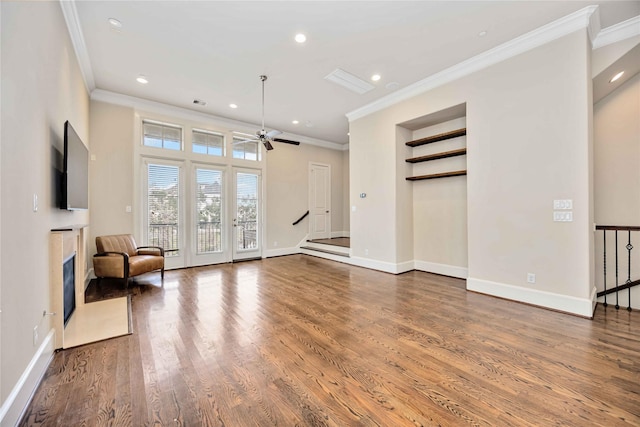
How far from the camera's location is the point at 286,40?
11.3 ft

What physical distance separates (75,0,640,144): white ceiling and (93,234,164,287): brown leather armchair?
2741 millimetres

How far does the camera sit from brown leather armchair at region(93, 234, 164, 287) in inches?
168

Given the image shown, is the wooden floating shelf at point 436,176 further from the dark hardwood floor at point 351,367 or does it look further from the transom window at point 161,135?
the transom window at point 161,135

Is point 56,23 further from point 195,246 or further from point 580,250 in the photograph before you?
point 580,250

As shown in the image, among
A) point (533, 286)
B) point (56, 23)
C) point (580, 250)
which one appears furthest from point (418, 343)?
point (56, 23)

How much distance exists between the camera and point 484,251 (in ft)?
13.0

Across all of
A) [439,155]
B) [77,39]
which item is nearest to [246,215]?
[77,39]

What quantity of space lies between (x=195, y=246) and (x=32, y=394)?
4.30 meters

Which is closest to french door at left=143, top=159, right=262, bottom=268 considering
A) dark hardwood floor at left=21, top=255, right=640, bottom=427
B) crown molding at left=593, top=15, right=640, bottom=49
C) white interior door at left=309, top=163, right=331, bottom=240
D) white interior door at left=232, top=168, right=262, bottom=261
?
white interior door at left=232, top=168, right=262, bottom=261

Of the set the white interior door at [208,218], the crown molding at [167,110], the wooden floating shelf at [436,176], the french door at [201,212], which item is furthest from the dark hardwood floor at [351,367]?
the crown molding at [167,110]

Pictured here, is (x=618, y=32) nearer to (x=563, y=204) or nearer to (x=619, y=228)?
(x=563, y=204)

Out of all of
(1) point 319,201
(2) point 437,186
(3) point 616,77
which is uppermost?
(3) point 616,77

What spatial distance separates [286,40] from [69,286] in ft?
13.2

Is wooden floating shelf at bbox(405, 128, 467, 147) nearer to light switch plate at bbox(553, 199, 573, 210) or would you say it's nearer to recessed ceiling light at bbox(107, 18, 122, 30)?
light switch plate at bbox(553, 199, 573, 210)
